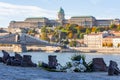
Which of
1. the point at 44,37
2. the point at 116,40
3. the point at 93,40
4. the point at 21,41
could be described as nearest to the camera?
the point at 21,41

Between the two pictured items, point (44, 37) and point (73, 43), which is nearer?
point (73, 43)

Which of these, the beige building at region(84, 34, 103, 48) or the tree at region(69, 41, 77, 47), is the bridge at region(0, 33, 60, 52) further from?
the beige building at region(84, 34, 103, 48)

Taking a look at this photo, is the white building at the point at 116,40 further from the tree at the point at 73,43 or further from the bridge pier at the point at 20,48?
the bridge pier at the point at 20,48

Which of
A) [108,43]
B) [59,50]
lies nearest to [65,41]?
[108,43]

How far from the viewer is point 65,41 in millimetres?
160125

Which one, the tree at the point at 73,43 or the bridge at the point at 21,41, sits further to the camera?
the tree at the point at 73,43

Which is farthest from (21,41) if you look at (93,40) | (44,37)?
(44,37)

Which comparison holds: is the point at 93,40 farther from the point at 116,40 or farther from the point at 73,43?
the point at 116,40

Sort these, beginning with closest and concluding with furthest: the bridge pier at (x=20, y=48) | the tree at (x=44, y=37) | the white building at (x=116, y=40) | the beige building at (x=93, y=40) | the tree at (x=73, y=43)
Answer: the bridge pier at (x=20, y=48) < the tree at (x=73, y=43) < the white building at (x=116, y=40) < the beige building at (x=93, y=40) < the tree at (x=44, y=37)

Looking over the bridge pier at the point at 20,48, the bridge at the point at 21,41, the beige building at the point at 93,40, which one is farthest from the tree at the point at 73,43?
the bridge pier at the point at 20,48

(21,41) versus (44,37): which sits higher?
(21,41)

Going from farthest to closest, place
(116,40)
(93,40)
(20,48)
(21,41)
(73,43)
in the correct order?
(93,40)
(73,43)
(116,40)
(21,41)
(20,48)

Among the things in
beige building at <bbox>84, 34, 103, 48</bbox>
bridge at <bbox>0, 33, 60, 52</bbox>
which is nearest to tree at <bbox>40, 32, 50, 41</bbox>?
beige building at <bbox>84, 34, 103, 48</bbox>

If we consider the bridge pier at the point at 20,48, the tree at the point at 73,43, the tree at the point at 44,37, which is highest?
the tree at the point at 44,37
